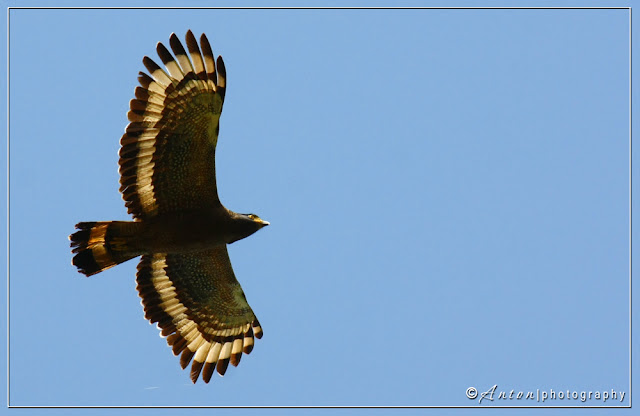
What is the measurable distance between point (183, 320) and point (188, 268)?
2.53ft

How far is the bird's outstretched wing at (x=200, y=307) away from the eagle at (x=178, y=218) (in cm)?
1

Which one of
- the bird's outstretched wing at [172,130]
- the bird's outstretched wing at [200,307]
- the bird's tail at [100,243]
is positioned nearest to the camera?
the bird's outstretched wing at [172,130]

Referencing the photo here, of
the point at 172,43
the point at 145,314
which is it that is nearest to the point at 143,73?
the point at 172,43

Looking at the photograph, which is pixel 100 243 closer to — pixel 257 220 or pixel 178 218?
pixel 178 218

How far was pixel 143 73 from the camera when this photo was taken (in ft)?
45.0

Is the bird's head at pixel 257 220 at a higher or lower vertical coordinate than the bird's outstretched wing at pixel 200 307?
higher

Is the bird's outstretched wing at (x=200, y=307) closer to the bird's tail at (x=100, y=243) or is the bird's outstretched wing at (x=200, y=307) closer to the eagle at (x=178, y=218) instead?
the eagle at (x=178, y=218)

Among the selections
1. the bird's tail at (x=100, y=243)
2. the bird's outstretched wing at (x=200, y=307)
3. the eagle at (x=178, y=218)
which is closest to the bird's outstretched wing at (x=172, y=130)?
the eagle at (x=178, y=218)

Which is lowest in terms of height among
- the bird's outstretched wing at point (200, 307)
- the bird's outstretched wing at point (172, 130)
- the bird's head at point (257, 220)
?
the bird's outstretched wing at point (200, 307)

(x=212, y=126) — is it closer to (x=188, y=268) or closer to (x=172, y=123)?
(x=172, y=123)

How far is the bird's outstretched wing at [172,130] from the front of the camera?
13633 mm

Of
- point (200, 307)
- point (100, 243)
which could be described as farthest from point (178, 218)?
point (200, 307)

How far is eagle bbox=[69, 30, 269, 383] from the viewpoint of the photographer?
1369 cm

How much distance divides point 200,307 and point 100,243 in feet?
6.76
